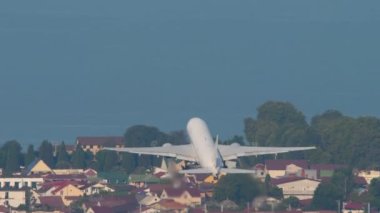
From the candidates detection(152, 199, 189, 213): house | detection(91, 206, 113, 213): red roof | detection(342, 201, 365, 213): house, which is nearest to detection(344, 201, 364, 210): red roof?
detection(342, 201, 365, 213): house

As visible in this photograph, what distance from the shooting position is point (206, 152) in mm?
168375

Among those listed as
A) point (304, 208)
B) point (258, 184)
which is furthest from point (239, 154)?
point (304, 208)

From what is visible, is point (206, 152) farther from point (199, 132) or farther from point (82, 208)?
point (82, 208)

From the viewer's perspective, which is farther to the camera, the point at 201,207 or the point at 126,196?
the point at 126,196

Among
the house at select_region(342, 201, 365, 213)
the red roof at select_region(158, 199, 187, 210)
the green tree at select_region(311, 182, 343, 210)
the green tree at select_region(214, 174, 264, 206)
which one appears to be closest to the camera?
the red roof at select_region(158, 199, 187, 210)

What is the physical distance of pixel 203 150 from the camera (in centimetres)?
16962

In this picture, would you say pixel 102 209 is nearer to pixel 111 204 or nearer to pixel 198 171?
pixel 111 204

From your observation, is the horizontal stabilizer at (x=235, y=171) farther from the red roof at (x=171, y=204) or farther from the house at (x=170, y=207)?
the red roof at (x=171, y=204)

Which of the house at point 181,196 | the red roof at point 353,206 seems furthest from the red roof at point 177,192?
the red roof at point 353,206

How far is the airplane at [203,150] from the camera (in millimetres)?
166375

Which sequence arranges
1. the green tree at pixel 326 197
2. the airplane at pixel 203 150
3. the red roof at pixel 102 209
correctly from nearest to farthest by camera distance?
the airplane at pixel 203 150
the red roof at pixel 102 209
the green tree at pixel 326 197

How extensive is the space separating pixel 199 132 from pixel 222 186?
11510mm

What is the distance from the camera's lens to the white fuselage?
16500cm

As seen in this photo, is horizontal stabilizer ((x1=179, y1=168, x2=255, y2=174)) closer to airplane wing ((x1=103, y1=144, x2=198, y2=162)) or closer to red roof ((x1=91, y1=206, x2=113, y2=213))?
airplane wing ((x1=103, y1=144, x2=198, y2=162))
